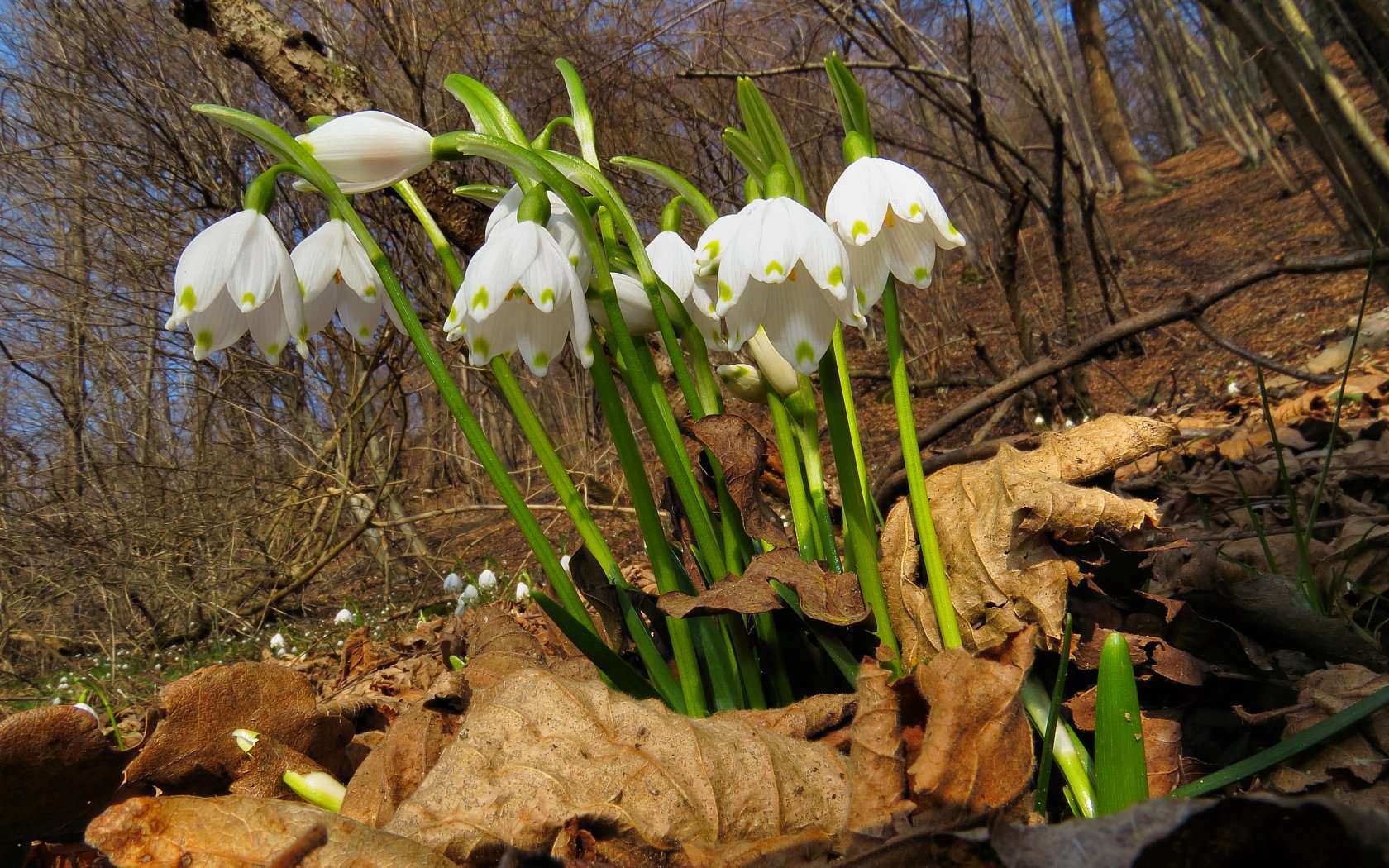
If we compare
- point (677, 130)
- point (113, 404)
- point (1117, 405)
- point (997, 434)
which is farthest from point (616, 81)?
point (113, 404)

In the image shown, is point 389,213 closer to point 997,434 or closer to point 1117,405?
point 997,434

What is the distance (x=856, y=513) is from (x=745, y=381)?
1.07 feet

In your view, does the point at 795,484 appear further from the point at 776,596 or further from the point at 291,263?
the point at 291,263

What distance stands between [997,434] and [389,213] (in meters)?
3.83

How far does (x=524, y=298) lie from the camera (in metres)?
1.21

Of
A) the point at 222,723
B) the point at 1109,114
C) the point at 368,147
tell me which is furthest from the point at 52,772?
the point at 1109,114

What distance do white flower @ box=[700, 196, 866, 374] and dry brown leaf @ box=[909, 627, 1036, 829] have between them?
38 centimetres

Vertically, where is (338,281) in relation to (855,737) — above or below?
above

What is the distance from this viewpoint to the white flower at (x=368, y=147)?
1164 mm

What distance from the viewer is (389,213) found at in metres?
5.66

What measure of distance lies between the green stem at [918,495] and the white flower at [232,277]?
76cm

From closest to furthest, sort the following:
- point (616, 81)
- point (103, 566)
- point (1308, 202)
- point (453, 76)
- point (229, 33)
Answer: point (453, 76) → point (229, 33) → point (103, 566) → point (616, 81) → point (1308, 202)

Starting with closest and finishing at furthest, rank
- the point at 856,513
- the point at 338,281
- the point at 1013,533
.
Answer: the point at 856,513 < the point at 1013,533 < the point at 338,281

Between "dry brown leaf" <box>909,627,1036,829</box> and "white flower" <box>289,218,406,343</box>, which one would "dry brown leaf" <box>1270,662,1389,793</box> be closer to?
"dry brown leaf" <box>909,627,1036,829</box>
